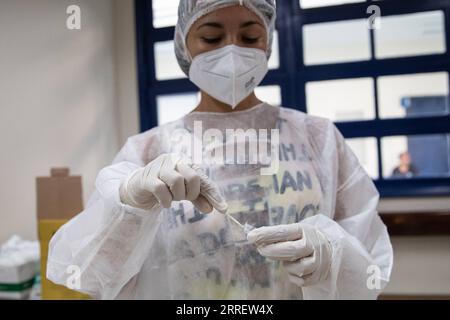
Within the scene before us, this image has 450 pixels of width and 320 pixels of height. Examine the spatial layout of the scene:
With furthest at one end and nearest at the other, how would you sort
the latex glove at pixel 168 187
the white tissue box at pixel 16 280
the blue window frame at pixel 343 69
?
the white tissue box at pixel 16 280, the blue window frame at pixel 343 69, the latex glove at pixel 168 187

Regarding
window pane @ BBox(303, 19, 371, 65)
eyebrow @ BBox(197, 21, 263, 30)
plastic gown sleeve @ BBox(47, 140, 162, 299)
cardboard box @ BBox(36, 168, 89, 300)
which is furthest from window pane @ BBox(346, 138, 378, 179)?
cardboard box @ BBox(36, 168, 89, 300)

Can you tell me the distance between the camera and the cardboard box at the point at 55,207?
67 centimetres

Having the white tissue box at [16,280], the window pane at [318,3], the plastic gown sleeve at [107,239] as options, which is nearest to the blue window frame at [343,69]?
the window pane at [318,3]

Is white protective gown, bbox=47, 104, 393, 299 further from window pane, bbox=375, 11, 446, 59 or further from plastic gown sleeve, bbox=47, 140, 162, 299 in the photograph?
window pane, bbox=375, 11, 446, 59

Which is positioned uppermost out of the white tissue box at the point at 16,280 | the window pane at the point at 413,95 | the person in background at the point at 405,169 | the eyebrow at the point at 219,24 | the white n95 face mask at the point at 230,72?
the eyebrow at the point at 219,24

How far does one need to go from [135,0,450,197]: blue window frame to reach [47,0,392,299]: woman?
31 mm

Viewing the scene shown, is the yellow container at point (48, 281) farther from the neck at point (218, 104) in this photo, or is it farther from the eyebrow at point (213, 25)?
the eyebrow at point (213, 25)

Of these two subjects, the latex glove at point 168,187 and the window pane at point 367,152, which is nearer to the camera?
the latex glove at point 168,187

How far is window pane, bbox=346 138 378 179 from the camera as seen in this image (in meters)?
0.65

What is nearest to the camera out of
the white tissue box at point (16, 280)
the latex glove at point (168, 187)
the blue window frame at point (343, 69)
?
the latex glove at point (168, 187)

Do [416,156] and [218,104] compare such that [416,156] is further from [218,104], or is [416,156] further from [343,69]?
[218,104]

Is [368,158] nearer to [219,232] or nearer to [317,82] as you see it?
[317,82]

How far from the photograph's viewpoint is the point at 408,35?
628 mm
